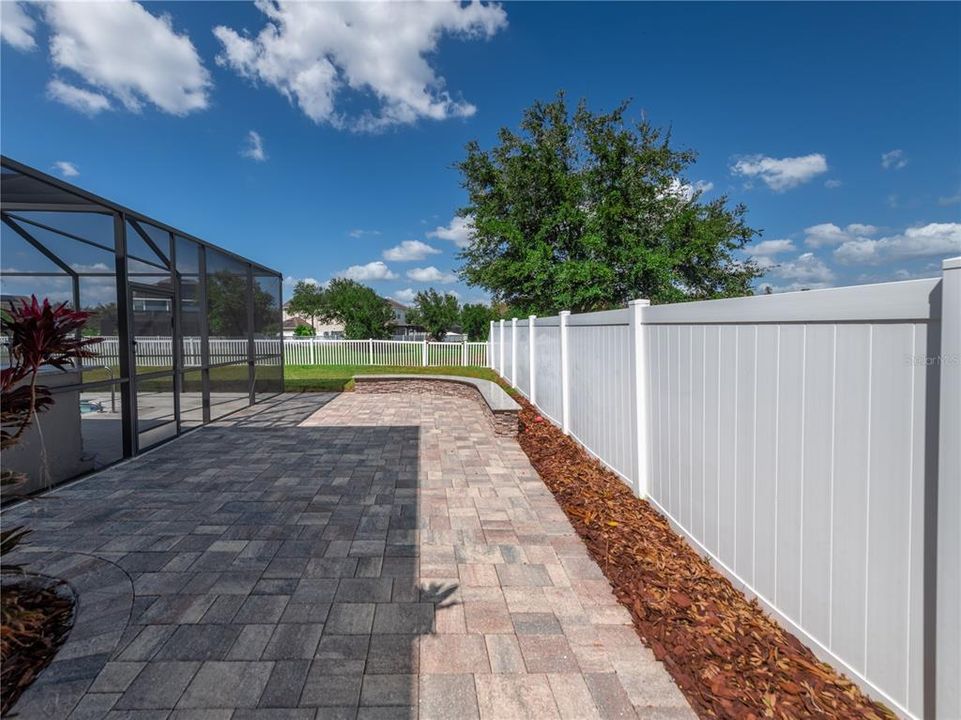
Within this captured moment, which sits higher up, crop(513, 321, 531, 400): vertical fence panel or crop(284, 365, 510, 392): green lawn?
crop(513, 321, 531, 400): vertical fence panel

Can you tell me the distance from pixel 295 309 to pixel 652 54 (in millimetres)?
59854

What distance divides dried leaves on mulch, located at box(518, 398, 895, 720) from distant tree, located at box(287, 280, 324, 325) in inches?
2375

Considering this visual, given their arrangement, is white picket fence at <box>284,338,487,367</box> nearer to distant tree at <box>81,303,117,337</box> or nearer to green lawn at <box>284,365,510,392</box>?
green lawn at <box>284,365,510,392</box>

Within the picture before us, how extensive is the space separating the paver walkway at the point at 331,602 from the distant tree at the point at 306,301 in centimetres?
5837

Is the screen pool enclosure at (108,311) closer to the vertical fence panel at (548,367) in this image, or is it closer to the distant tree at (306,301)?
the vertical fence panel at (548,367)

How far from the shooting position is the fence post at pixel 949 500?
4.08ft

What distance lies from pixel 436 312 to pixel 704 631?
43.1 meters

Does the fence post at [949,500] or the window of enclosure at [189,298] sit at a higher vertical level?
the window of enclosure at [189,298]

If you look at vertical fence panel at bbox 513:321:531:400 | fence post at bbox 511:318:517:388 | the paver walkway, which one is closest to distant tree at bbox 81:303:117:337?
the paver walkway

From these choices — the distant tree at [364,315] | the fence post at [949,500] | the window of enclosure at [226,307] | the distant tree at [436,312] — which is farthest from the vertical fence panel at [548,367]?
the distant tree at [436,312]

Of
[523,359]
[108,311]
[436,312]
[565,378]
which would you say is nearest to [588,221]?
[523,359]

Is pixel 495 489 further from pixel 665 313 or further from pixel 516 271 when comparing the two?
pixel 516 271

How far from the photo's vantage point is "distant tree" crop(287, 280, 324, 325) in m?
61.4

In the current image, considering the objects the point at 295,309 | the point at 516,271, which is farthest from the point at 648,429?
the point at 295,309
